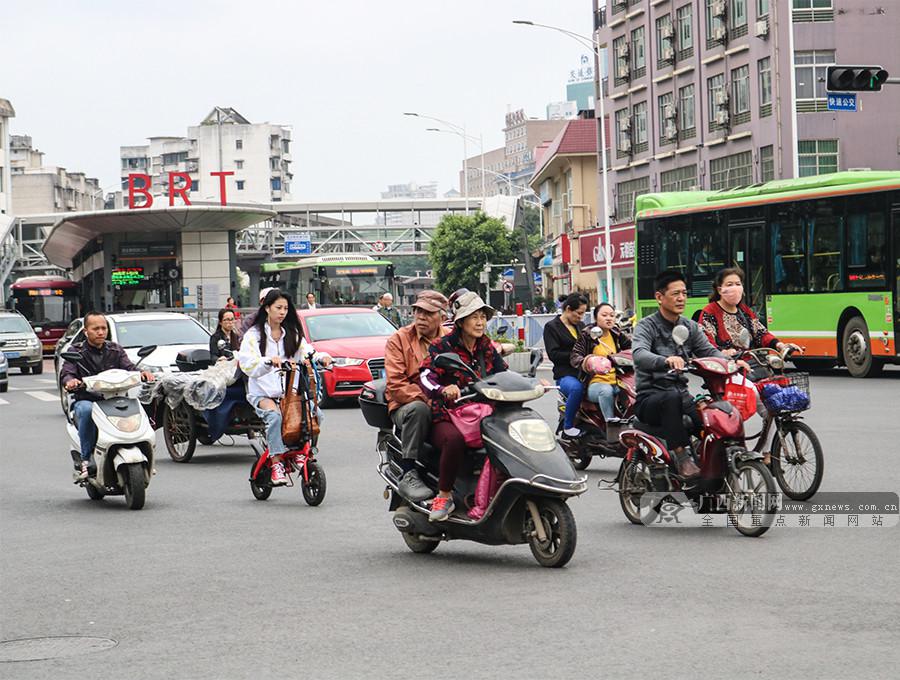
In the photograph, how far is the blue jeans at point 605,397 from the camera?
13594mm

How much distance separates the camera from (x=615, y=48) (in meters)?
64.5

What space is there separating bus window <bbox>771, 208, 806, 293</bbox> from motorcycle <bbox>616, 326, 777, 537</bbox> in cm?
1763

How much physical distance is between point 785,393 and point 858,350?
15980 mm

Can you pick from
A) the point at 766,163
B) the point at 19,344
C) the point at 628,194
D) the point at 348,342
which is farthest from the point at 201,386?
the point at 628,194

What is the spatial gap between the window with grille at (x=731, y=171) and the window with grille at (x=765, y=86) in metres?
1.65

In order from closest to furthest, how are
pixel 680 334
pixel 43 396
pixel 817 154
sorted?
pixel 680 334 < pixel 43 396 < pixel 817 154

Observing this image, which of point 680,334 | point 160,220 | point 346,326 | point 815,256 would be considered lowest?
point 346,326

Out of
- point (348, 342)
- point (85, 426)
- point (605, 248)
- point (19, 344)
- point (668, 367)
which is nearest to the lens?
point (668, 367)

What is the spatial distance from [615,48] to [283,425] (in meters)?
54.7

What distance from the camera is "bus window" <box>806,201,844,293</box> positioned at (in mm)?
26141

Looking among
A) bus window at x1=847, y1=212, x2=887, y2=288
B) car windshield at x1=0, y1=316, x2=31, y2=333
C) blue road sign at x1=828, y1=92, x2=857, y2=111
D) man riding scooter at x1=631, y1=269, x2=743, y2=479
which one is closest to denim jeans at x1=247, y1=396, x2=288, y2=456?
man riding scooter at x1=631, y1=269, x2=743, y2=479

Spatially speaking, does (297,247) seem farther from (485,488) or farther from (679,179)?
(485,488)

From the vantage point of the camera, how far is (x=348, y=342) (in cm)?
2400

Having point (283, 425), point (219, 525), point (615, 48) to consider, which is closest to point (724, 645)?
point (219, 525)
